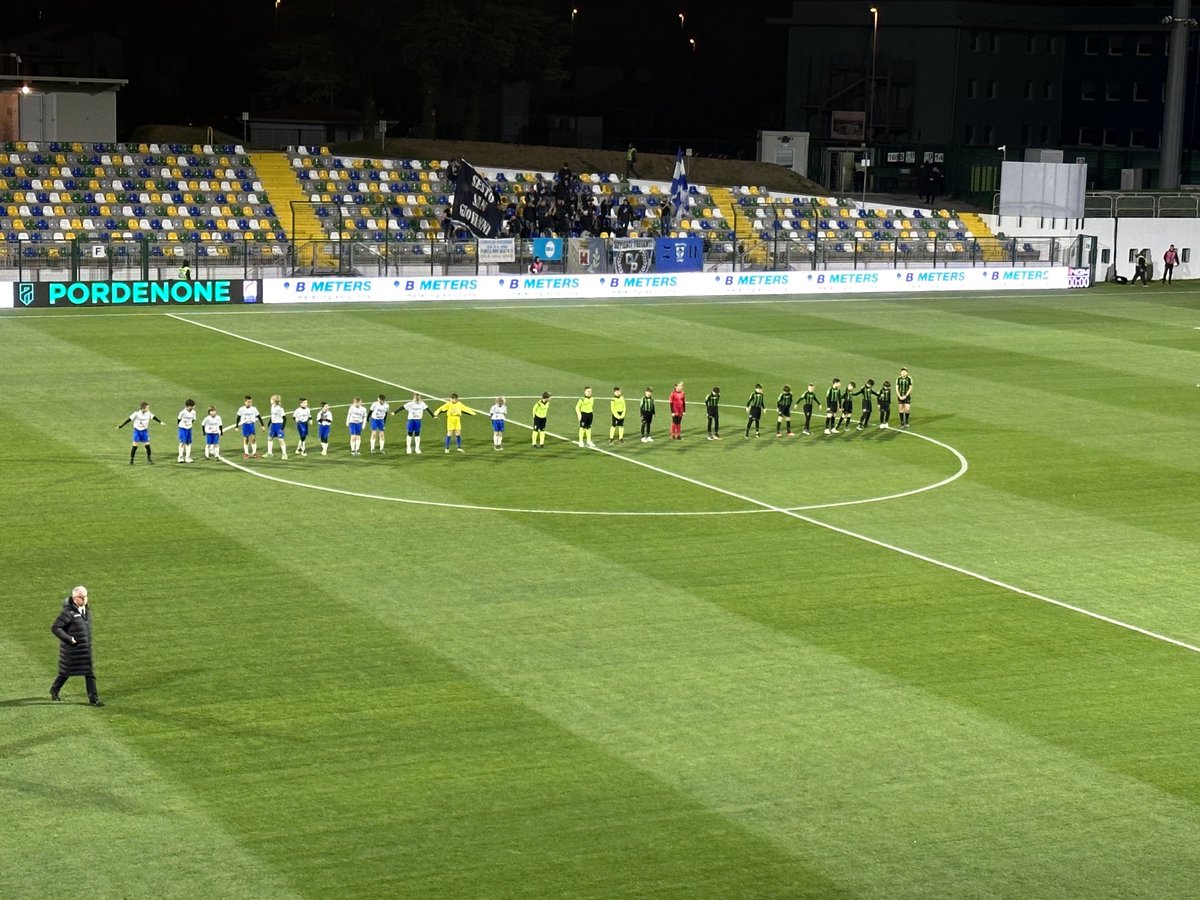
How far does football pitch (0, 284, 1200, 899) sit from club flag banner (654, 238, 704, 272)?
24.1 meters

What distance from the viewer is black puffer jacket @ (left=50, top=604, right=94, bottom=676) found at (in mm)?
19391

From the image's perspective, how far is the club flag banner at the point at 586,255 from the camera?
65250 millimetres

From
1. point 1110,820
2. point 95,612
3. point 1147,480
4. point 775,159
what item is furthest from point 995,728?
point 775,159

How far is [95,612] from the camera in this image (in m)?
23.6

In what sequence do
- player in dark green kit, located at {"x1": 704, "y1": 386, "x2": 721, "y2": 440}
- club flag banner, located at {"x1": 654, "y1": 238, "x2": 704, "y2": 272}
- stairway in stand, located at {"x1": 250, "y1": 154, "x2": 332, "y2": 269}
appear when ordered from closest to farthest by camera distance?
player in dark green kit, located at {"x1": 704, "y1": 386, "x2": 721, "y2": 440}, club flag banner, located at {"x1": 654, "y1": 238, "x2": 704, "y2": 272}, stairway in stand, located at {"x1": 250, "y1": 154, "x2": 332, "y2": 269}

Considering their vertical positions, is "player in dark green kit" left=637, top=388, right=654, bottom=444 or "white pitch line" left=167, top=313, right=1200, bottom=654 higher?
"player in dark green kit" left=637, top=388, right=654, bottom=444

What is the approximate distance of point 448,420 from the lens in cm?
3528

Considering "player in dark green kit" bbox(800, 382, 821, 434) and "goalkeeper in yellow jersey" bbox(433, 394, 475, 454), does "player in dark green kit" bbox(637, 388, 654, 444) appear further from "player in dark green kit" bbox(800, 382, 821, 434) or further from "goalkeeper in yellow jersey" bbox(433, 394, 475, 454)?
"goalkeeper in yellow jersey" bbox(433, 394, 475, 454)

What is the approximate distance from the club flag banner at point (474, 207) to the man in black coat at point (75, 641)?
4954 cm

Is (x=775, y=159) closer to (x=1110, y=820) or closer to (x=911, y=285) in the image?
(x=911, y=285)

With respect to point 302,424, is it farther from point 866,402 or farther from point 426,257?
point 426,257

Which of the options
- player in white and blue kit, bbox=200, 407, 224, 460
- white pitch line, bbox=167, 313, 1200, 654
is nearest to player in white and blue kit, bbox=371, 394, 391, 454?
player in white and blue kit, bbox=200, 407, 224, 460

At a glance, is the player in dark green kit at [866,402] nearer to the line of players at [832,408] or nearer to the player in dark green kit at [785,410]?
the line of players at [832,408]

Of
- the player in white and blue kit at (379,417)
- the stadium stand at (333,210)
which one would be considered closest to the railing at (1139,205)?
the stadium stand at (333,210)
